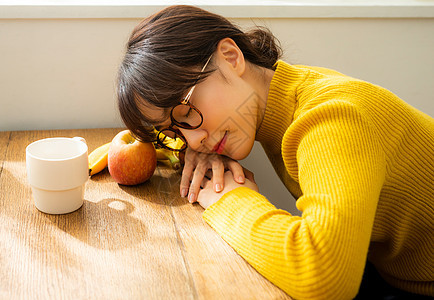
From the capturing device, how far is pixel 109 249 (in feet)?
2.39

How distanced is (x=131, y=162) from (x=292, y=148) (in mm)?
349

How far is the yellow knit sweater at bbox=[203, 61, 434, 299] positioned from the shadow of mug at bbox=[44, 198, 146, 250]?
150 millimetres

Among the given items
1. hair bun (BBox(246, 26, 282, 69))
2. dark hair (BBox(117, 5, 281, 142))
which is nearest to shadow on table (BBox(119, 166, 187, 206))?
dark hair (BBox(117, 5, 281, 142))

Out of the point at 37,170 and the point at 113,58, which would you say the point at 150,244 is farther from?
the point at 113,58

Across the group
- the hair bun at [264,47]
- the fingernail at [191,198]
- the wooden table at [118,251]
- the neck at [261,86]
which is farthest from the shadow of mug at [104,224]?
the hair bun at [264,47]

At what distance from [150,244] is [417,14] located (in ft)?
4.30

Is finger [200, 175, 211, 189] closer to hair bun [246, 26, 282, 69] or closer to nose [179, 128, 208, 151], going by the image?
nose [179, 128, 208, 151]

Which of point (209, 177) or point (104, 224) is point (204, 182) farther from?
point (104, 224)

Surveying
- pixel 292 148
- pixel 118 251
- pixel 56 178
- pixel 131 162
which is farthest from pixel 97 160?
pixel 292 148

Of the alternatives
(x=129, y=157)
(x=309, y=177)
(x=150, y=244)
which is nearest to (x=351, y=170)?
(x=309, y=177)

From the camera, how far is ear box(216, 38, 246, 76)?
3.11 feet

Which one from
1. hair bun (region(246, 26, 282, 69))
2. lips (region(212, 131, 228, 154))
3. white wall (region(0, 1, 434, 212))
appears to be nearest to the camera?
lips (region(212, 131, 228, 154))

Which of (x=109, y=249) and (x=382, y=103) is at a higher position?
(x=382, y=103)

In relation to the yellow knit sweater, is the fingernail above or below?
below
